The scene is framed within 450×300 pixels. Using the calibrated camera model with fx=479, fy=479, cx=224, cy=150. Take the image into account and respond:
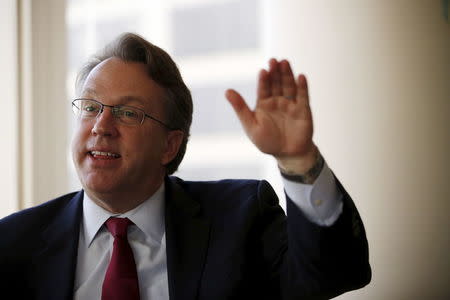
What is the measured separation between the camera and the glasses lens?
1.41m

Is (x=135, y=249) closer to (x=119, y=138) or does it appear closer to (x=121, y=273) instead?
(x=121, y=273)

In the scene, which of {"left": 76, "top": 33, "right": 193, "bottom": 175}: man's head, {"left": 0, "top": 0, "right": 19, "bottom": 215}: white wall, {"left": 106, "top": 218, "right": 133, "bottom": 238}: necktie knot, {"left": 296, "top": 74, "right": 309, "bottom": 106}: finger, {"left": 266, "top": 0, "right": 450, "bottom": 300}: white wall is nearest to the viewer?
{"left": 296, "top": 74, "right": 309, "bottom": 106}: finger

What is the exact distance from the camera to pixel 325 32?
7.02ft

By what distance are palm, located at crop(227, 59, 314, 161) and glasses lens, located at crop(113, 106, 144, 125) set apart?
0.51 metres

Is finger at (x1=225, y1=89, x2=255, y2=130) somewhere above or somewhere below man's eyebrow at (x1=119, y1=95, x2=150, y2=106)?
below

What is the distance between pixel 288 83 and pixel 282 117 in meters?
0.07

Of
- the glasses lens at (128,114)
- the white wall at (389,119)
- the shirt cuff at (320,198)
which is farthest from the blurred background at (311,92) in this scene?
the shirt cuff at (320,198)

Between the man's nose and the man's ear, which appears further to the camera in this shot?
the man's ear

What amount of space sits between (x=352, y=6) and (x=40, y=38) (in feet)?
5.30

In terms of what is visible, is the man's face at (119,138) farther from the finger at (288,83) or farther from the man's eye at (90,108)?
the finger at (288,83)

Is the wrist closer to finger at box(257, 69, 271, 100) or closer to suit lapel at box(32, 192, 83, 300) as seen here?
finger at box(257, 69, 271, 100)

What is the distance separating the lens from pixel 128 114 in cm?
142

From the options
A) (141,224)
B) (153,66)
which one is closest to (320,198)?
(141,224)

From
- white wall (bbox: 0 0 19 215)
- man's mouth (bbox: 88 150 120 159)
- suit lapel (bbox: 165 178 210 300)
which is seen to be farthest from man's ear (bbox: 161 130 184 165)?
white wall (bbox: 0 0 19 215)
